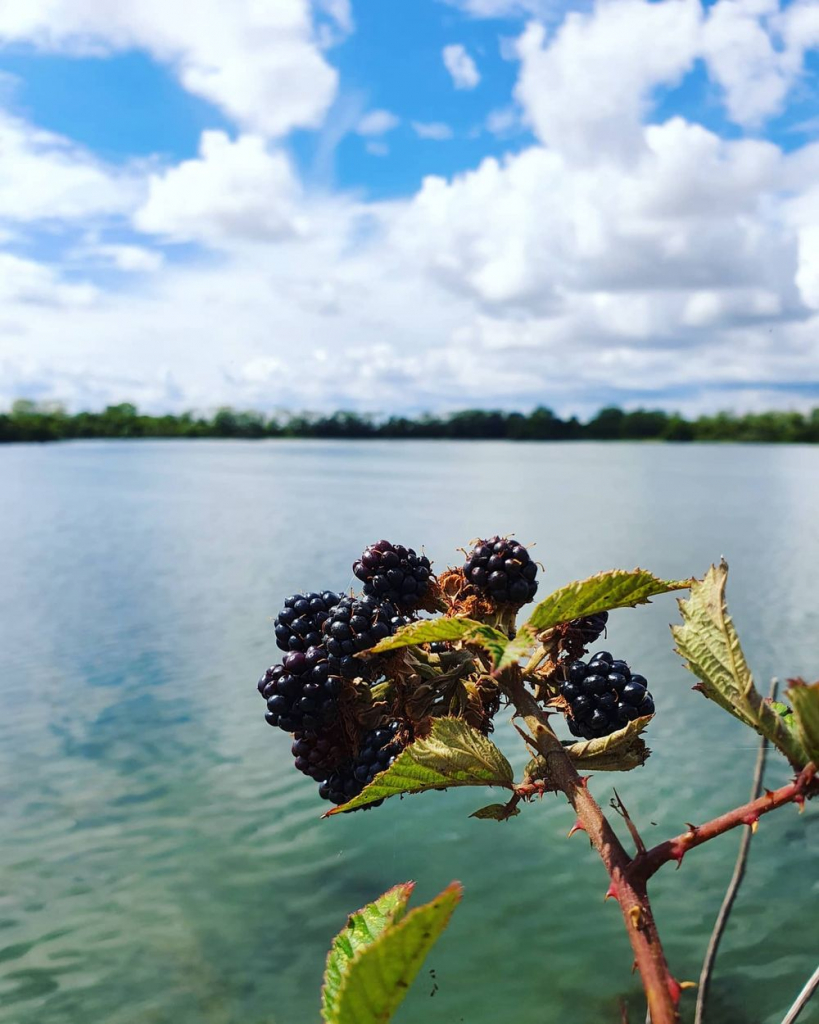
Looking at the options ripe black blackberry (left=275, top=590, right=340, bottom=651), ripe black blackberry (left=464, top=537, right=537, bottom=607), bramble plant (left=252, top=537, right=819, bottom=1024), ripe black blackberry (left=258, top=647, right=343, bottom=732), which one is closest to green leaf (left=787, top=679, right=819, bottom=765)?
bramble plant (left=252, top=537, right=819, bottom=1024)

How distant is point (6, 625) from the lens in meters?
20.8

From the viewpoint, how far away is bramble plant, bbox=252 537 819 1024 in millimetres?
809

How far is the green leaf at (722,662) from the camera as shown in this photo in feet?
3.02

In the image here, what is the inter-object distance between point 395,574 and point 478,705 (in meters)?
0.32

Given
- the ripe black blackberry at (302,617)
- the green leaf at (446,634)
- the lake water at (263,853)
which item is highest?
the green leaf at (446,634)

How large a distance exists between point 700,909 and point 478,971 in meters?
2.47

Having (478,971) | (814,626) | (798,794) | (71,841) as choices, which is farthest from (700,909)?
(814,626)

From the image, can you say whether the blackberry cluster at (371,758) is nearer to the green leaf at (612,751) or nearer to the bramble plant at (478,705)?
the bramble plant at (478,705)

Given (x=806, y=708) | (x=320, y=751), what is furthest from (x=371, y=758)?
(x=806, y=708)

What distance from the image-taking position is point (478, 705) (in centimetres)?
112

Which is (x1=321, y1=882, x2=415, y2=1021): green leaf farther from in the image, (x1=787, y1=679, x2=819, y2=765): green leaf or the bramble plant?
(x1=787, y1=679, x2=819, y2=765): green leaf

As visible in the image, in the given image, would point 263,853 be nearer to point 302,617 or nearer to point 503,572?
point 302,617

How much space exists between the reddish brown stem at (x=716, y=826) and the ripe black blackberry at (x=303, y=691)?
19.2 inches

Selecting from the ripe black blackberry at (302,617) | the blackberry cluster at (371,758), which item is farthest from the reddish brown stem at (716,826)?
the ripe black blackberry at (302,617)
